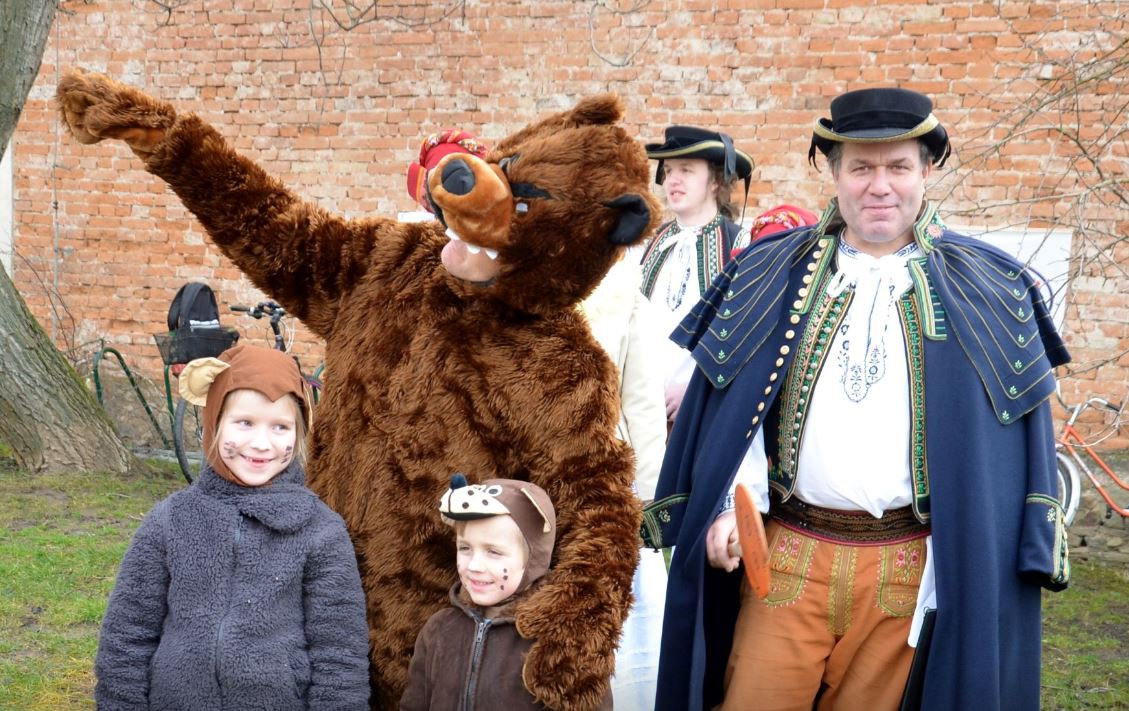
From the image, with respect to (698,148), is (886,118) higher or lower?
lower

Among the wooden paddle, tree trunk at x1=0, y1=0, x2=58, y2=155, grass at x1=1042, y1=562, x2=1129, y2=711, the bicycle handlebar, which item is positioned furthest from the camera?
the bicycle handlebar

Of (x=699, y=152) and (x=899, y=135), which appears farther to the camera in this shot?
(x=699, y=152)

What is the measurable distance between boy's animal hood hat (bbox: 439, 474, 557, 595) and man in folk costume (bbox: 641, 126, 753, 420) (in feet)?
8.13

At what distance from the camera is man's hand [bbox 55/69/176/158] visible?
2682mm

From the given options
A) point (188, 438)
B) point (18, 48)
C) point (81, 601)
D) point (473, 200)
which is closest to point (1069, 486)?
point (473, 200)

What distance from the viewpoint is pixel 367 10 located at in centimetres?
776

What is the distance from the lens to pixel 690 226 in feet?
17.7

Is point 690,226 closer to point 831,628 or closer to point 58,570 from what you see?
point 831,628

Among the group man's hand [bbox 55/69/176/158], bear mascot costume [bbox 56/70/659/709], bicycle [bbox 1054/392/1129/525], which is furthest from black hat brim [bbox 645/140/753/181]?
man's hand [bbox 55/69/176/158]

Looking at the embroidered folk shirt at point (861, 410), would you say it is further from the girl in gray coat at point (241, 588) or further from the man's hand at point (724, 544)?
the girl in gray coat at point (241, 588)

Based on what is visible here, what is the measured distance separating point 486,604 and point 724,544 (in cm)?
62

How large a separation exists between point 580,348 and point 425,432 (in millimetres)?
409

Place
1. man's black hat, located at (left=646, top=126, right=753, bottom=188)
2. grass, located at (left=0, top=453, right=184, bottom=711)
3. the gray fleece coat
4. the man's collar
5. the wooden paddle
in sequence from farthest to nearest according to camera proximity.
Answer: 1. man's black hat, located at (left=646, top=126, right=753, bottom=188)
2. grass, located at (left=0, top=453, right=184, bottom=711)
3. the man's collar
4. the wooden paddle
5. the gray fleece coat

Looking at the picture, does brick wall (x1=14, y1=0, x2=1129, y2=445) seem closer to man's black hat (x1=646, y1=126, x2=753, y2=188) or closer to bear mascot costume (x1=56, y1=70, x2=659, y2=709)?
man's black hat (x1=646, y1=126, x2=753, y2=188)
